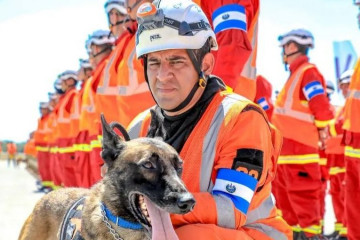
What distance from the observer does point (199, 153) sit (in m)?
Result: 2.73

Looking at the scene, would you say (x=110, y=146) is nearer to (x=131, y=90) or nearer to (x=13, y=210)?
(x=131, y=90)

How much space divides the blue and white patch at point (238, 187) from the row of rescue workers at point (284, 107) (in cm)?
123

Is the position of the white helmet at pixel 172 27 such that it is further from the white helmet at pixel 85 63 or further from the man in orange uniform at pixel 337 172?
the white helmet at pixel 85 63

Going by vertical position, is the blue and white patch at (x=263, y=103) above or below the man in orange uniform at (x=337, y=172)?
above

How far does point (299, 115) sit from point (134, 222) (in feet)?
15.4

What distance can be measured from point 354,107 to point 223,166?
319 cm

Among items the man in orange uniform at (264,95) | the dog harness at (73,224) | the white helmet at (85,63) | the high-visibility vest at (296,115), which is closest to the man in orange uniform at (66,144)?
the white helmet at (85,63)

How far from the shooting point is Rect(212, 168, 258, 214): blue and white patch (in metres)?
2.58

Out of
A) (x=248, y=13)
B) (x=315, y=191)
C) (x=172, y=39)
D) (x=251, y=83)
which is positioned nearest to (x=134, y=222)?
(x=172, y=39)

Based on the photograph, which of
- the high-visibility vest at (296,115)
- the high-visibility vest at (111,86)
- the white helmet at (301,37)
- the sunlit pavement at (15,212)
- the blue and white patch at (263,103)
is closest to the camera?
the high-visibility vest at (111,86)

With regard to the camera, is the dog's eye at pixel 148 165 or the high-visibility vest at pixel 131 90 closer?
the dog's eye at pixel 148 165

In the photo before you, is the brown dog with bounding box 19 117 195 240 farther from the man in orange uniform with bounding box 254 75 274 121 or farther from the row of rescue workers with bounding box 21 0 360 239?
the man in orange uniform with bounding box 254 75 274 121

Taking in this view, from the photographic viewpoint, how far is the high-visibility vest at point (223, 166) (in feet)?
8.41

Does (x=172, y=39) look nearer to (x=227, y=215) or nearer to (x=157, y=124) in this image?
(x=157, y=124)
